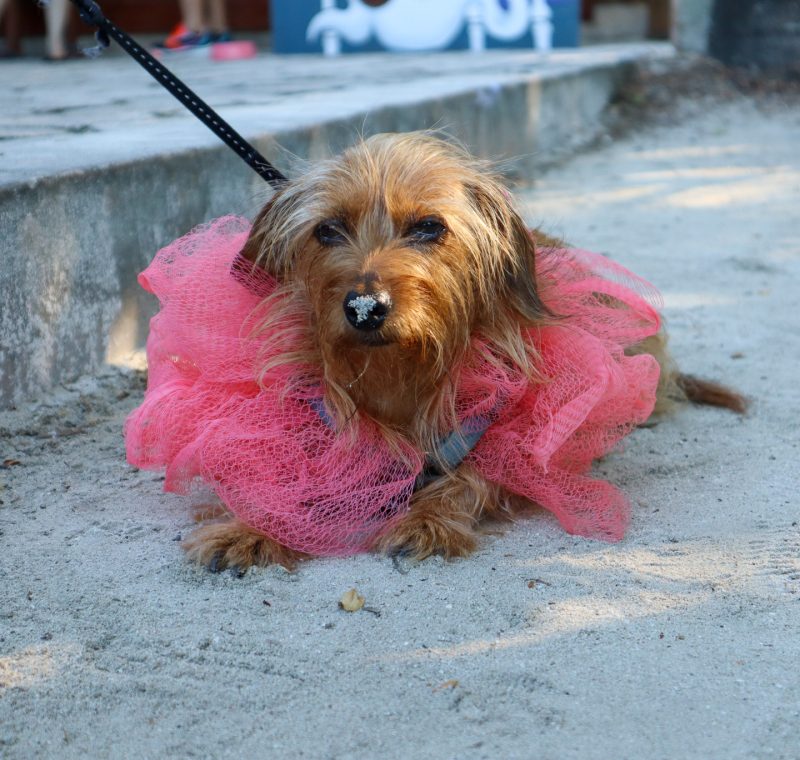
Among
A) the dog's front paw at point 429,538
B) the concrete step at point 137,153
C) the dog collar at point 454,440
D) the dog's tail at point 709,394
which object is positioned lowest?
the dog's tail at point 709,394

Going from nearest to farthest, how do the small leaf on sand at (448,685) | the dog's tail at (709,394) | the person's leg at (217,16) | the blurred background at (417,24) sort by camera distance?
the small leaf on sand at (448,685)
the dog's tail at (709,394)
the blurred background at (417,24)
the person's leg at (217,16)

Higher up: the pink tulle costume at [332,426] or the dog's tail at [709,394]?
the pink tulle costume at [332,426]

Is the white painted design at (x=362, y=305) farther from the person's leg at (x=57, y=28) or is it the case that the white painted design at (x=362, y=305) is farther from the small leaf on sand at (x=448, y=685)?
the person's leg at (x=57, y=28)

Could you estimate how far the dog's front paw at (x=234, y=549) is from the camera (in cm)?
289

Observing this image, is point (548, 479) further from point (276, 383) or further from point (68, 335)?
point (68, 335)

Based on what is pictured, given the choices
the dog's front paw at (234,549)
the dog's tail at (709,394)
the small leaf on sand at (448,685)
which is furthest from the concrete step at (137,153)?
the small leaf on sand at (448,685)

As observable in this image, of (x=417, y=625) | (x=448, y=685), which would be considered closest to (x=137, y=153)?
(x=417, y=625)

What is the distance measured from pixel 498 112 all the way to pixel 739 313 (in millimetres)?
3081

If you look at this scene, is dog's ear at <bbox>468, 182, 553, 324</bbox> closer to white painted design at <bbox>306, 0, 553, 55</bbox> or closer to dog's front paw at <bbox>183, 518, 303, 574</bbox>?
dog's front paw at <bbox>183, 518, 303, 574</bbox>

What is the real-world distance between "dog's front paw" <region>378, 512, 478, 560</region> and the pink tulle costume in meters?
0.08

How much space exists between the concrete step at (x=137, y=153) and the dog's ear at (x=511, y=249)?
34cm

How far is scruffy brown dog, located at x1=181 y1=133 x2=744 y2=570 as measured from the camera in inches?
112

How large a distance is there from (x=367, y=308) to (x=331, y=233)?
0.32 m

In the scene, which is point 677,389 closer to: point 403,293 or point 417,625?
point 403,293
